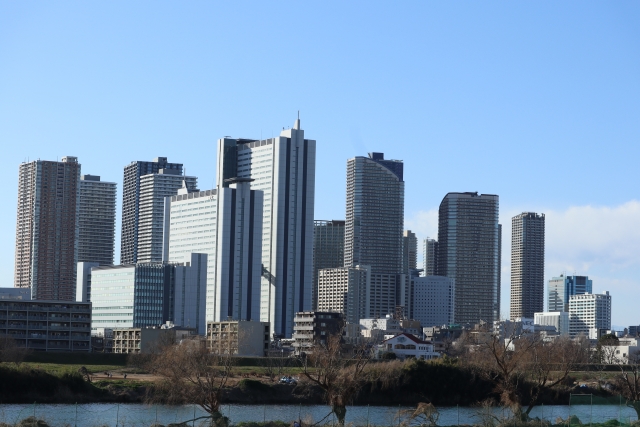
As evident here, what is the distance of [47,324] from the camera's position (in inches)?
5600

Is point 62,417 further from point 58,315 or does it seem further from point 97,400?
point 58,315

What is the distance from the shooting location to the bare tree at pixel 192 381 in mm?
50812

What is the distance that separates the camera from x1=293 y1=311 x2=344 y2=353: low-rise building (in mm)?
174375

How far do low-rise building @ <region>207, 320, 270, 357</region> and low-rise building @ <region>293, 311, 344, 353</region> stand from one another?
20271 millimetres

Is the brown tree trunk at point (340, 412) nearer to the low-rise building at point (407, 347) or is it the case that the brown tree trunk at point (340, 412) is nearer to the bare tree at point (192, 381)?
the bare tree at point (192, 381)

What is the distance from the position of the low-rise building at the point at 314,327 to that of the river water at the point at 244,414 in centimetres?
9214

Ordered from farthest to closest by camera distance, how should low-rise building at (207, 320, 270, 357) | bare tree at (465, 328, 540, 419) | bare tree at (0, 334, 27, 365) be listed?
low-rise building at (207, 320, 270, 357), bare tree at (0, 334, 27, 365), bare tree at (465, 328, 540, 419)

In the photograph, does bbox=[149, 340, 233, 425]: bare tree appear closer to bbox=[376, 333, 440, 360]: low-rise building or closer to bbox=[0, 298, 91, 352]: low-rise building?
bbox=[0, 298, 91, 352]: low-rise building

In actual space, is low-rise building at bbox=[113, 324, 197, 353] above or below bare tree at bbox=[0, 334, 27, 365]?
below

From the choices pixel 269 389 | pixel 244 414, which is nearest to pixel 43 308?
pixel 269 389

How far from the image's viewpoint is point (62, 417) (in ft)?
199

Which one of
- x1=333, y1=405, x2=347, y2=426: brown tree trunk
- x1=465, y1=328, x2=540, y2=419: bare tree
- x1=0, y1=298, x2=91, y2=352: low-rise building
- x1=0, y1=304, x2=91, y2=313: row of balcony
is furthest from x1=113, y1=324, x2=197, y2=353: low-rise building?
x1=333, y1=405, x2=347, y2=426: brown tree trunk

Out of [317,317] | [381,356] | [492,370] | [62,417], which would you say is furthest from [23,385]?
[317,317]

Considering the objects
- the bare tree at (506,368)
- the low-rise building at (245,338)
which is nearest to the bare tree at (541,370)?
the bare tree at (506,368)
